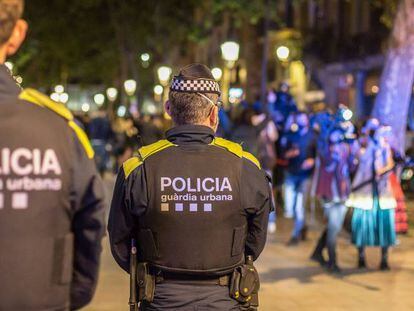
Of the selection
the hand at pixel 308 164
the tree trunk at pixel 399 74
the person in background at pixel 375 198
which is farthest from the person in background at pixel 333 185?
the tree trunk at pixel 399 74

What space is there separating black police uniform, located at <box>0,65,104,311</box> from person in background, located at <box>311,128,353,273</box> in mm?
8035

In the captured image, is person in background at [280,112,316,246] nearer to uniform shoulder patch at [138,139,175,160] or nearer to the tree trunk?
the tree trunk

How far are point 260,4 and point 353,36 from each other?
15.4 feet

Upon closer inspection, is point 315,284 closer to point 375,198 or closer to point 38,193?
point 375,198

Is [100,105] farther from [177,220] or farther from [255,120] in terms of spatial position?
[177,220]

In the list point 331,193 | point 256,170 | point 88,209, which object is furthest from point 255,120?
point 88,209

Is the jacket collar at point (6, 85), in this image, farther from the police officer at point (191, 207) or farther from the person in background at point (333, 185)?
the person in background at point (333, 185)

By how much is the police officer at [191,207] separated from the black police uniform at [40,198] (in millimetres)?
1102

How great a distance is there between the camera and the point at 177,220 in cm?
409

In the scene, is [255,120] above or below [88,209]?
above

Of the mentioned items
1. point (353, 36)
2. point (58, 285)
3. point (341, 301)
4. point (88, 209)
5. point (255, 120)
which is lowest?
point (341, 301)

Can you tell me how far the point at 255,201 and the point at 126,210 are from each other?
0.57 m

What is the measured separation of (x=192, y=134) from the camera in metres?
4.19

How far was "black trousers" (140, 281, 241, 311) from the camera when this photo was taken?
3.99 metres
